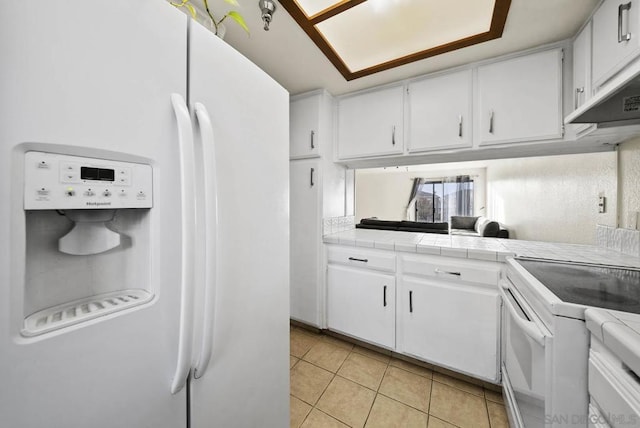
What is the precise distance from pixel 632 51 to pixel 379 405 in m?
2.02

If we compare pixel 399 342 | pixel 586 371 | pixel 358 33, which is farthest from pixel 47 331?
pixel 358 33

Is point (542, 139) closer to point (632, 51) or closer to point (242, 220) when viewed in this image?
point (632, 51)

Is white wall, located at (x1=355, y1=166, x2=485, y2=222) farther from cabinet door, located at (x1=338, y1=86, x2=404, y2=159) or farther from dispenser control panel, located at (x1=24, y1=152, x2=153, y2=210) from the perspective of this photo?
dispenser control panel, located at (x1=24, y1=152, x2=153, y2=210)

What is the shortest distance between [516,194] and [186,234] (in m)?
3.89

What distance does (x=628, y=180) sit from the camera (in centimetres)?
131

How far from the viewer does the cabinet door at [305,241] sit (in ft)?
6.76

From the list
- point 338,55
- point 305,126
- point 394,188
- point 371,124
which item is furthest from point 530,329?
point 394,188

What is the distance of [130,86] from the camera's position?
1.64ft

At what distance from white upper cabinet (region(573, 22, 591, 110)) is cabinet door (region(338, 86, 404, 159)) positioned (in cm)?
97

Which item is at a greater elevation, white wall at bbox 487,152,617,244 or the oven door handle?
white wall at bbox 487,152,617,244

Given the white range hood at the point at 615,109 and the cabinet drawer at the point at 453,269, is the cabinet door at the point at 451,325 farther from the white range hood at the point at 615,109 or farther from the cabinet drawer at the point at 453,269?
the white range hood at the point at 615,109

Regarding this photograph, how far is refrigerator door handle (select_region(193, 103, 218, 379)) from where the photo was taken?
0.59m

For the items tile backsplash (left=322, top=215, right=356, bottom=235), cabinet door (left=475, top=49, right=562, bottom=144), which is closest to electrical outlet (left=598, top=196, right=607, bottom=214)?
cabinet door (left=475, top=49, right=562, bottom=144)

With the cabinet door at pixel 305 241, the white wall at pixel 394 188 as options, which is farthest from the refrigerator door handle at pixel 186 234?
the white wall at pixel 394 188
